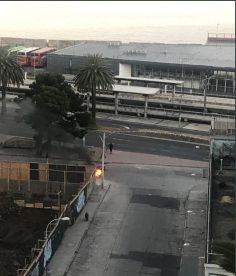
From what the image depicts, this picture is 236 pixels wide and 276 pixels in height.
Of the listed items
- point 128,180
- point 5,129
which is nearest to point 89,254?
point 128,180

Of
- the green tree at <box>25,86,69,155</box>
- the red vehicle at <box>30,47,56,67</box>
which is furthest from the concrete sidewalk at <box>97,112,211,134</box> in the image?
the red vehicle at <box>30,47,56,67</box>

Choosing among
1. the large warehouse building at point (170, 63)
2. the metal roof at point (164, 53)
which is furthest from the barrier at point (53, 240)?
the metal roof at point (164, 53)

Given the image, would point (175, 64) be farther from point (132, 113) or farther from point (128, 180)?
point (128, 180)

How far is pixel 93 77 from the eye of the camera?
66.6 m

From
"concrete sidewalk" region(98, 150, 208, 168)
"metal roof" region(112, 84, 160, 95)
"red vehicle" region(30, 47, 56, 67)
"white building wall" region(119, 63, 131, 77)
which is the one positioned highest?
"red vehicle" region(30, 47, 56, 67)

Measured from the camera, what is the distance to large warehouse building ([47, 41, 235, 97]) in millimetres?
86875

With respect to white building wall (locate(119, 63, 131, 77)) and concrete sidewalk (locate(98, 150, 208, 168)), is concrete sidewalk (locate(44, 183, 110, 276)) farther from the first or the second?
white building wall (locate(119, 63, 131, 77))

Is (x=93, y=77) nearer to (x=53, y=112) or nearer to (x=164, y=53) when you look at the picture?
(x=53, y=112)

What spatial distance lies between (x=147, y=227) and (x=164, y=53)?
6564 centimetres

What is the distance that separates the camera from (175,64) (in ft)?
293

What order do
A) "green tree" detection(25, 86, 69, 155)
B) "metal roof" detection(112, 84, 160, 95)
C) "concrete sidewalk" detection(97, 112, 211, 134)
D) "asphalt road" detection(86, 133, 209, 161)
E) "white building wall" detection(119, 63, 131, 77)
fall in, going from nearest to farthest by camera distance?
1. "green tree" detection(25, 86, 69, 155)
2. "asphalt road" detection(86, 133, 209, 161)
3. "concrete sidewalk" detection(97, 112, 211, 134)
4. "metal roof" detection(112, 84, 160, 95)
5. "white building wall" detection(119, 63, 131, 77)

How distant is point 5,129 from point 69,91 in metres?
13.9

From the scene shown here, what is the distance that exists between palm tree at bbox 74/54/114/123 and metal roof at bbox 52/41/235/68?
83.1ft

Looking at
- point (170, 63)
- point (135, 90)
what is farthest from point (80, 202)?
point (170, 63)
